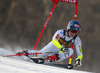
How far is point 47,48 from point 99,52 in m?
1.66

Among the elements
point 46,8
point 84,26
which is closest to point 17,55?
point 84,26

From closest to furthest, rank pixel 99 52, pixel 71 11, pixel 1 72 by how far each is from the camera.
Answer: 1. pixel 1 72
2. pixel 99 52
3. pixel 71 11

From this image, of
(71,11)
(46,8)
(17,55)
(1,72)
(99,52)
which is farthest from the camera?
(46,8)

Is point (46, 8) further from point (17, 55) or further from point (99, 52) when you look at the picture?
point (17, 55)

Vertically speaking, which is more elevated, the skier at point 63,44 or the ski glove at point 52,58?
the skier at point 63,44

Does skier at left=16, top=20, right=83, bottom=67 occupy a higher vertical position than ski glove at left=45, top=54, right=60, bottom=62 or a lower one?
higher

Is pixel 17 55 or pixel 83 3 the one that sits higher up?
pixel 83 3

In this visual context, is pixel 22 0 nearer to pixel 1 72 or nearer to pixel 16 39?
pixel 16 39

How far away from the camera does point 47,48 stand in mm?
2465

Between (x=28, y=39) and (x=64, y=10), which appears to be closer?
(x=64, y=10)

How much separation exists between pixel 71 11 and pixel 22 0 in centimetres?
139

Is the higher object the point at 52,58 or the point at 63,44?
the point at 63,44

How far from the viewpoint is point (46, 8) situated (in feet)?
14.4

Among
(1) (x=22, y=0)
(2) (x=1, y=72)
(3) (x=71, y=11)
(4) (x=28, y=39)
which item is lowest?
(2) (x=1, y=72)
